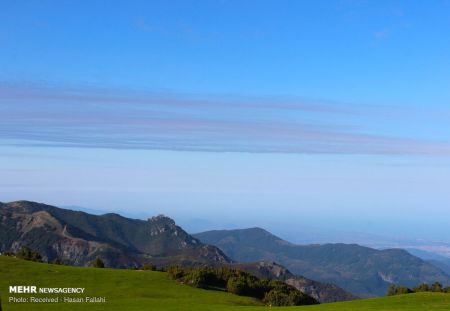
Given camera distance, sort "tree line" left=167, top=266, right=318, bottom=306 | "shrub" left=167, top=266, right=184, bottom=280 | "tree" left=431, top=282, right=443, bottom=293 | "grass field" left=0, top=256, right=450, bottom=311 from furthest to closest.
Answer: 1. "tree" left=431, top=282, right=443, bottom=293
2. "shrub" left=167, top=266, right=184, bottom=280
3. "tree line" left=167, top=266, right=318, bottom=306
4. "grass field" left=0, top=256, right=450, bottom=311

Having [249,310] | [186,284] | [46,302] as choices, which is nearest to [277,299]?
[186,284]

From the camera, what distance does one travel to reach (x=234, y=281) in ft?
177

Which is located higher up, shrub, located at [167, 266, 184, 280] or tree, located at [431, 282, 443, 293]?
shrub, located at [167, 266, 184, 280]

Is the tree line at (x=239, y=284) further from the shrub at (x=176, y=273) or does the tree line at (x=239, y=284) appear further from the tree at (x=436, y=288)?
the tree at (x=436, y=288)

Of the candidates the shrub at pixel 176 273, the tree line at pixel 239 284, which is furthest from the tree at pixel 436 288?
the shrub at pixel 176 273

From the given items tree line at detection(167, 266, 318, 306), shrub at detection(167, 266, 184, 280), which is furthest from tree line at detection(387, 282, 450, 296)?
shrub at detection(167, 266, 184, 280)

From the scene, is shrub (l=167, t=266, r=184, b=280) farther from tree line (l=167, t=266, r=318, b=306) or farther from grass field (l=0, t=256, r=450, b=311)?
grass field (l=0, t=256, r=450, b=311)

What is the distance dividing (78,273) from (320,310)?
26.2 m

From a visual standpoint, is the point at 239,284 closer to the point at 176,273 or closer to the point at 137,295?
the point at 176,273

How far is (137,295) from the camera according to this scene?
1784 inches

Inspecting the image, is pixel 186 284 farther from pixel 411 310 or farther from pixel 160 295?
pixel 411 310

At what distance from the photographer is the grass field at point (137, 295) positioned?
3816 centimetres

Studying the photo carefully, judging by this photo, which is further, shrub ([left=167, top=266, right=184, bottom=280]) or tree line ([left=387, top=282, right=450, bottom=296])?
tree line ([left=387, top=282, right=450, bottom=296])

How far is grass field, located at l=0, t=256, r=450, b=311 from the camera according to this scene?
38156mm
